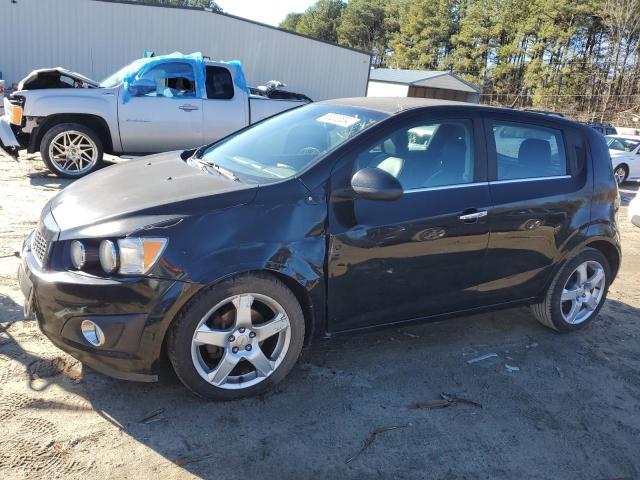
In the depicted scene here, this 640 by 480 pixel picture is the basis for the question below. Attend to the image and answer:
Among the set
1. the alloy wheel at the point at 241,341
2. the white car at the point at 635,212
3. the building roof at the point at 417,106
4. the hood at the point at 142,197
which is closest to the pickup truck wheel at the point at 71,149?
the hood at the point at 142,197

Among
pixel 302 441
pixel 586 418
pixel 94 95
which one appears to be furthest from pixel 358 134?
pixel 94 95

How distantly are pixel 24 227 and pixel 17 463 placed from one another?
372 centimetres

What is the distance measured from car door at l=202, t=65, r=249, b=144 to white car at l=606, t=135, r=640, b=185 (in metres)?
10.7

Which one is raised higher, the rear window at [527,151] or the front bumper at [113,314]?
the rear window at [527,151]

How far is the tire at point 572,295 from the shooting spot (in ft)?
13.6

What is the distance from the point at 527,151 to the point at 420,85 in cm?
3401

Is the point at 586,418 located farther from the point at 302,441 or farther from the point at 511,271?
the point at 302,441

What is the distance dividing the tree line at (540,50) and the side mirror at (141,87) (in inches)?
1337

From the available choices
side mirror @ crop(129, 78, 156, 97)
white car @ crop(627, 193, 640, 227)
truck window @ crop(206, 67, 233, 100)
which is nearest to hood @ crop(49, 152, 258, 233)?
side mirror @ crop(129, 78, 156, 97)

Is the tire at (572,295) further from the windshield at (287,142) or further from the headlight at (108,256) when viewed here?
the headlight at (108,256)

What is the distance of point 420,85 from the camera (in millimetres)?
36250

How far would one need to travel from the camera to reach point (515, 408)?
3244mm

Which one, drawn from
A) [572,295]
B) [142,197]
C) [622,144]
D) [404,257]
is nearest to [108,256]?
[142,197]

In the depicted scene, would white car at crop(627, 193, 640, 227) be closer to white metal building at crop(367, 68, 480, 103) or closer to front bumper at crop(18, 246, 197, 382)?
front bumper at crop(18, 246, 197, 382)
